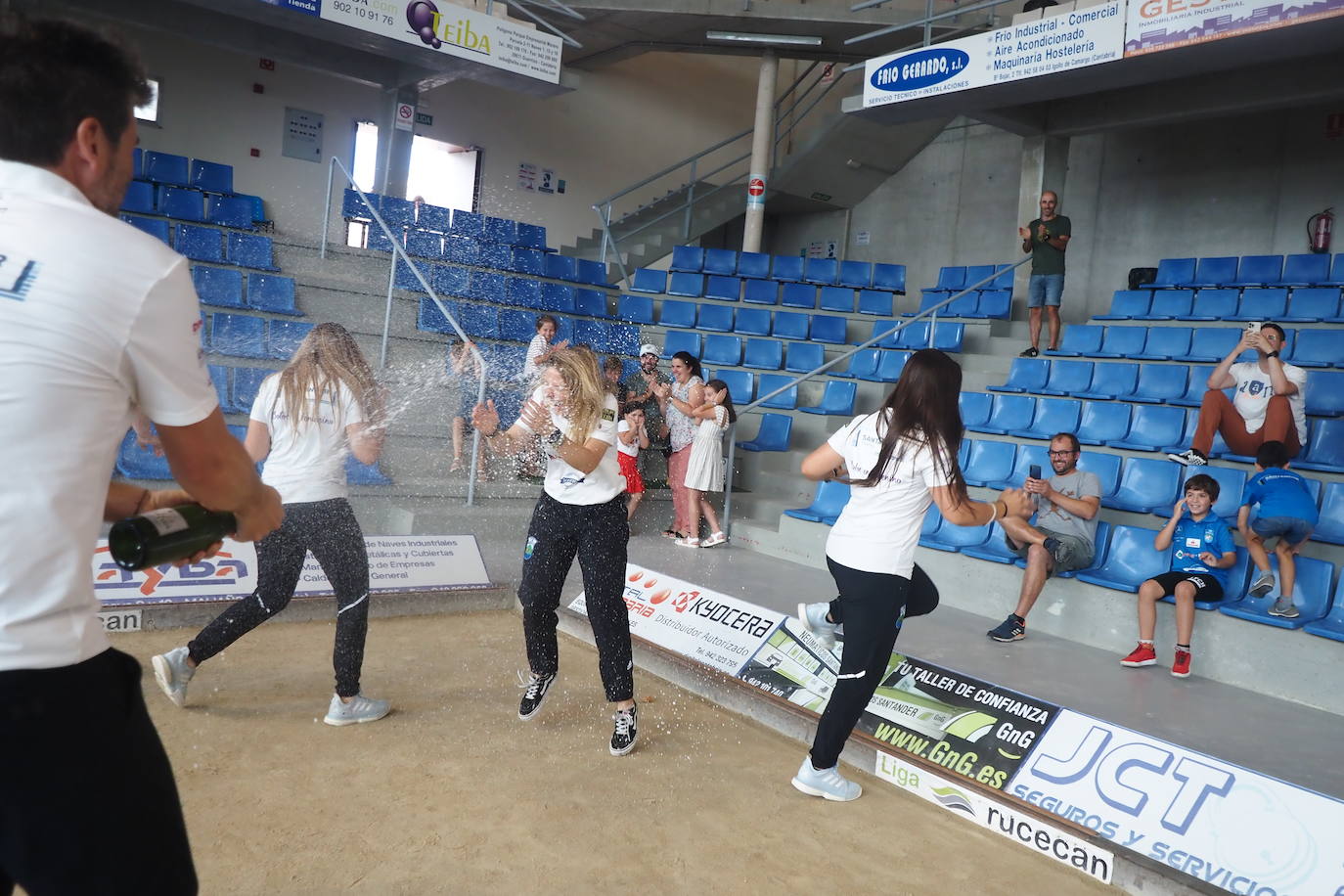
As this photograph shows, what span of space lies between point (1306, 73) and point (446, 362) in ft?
29.9

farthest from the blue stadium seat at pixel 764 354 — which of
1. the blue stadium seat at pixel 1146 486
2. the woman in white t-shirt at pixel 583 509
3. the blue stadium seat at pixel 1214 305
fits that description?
the woman in white t-shirt at pixel 583 509

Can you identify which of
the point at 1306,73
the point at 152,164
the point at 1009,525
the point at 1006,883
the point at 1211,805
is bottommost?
the point at 1006,883

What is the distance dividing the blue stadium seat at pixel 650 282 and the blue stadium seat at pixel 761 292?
45.4 inches

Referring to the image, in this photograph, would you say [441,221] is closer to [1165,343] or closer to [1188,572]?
[1165,343]

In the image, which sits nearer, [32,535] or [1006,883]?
[32,535]

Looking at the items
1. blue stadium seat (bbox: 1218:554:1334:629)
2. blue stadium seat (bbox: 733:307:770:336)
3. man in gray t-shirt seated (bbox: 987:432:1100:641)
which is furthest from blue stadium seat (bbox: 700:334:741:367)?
blue stadium seat (bbox: 1218:554:1334:629)

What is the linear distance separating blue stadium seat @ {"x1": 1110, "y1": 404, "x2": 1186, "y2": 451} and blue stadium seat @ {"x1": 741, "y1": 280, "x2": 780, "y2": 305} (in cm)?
608

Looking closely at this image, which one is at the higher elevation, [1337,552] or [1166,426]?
[1166,426]

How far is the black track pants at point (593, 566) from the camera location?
418 cm

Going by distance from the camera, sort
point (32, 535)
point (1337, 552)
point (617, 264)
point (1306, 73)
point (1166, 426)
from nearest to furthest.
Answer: point (32, 535)
point (1337, 552)
point (1166, 426)
point (1306, 73)
point (617, 264)

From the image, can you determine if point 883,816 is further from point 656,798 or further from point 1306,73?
point 1306,73

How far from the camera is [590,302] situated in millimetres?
12398

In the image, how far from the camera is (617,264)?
1482cm

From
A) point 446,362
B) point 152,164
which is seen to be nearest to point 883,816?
point 446,362
